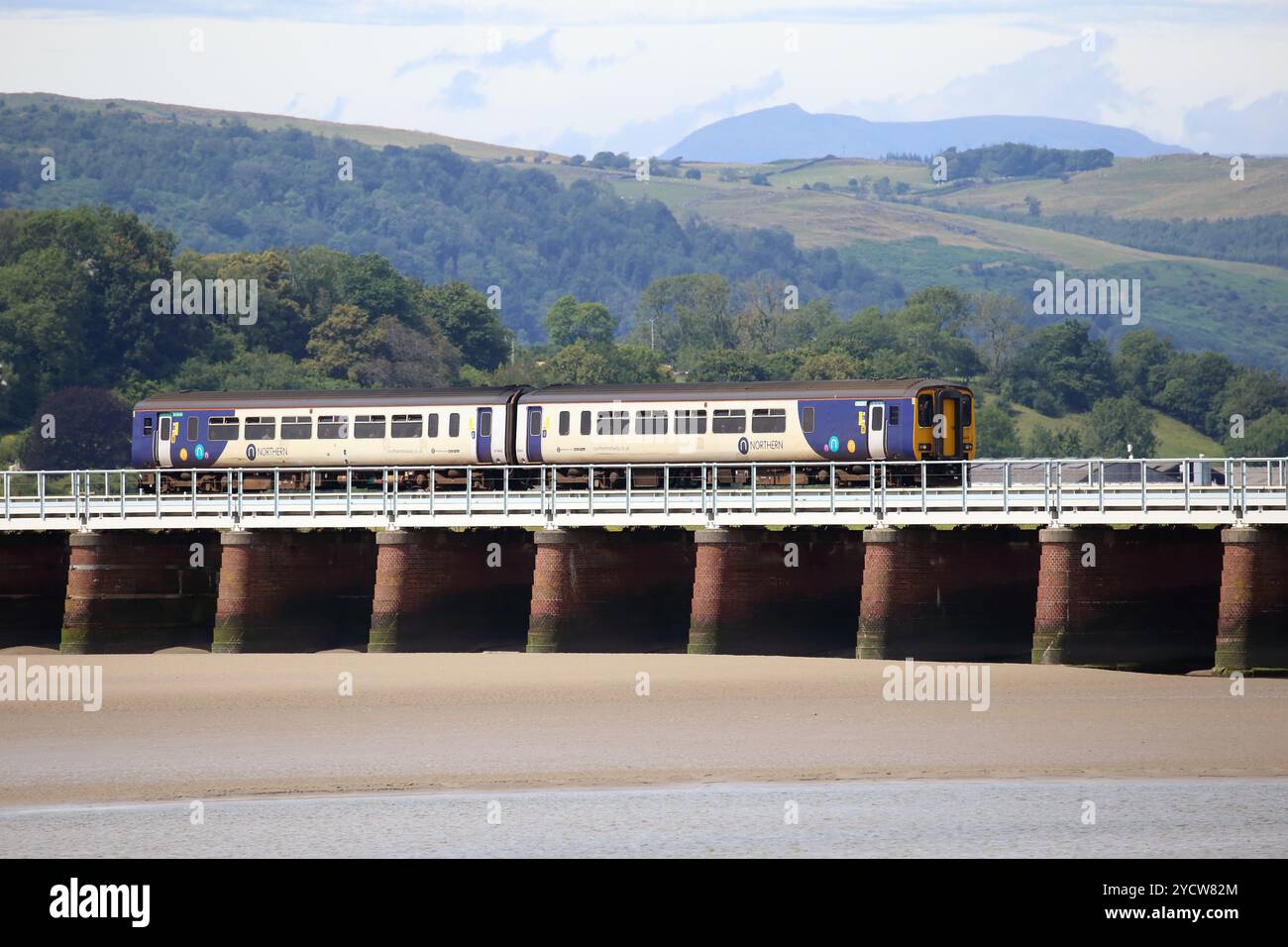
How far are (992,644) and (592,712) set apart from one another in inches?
402

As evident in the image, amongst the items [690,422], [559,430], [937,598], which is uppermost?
[690,422]

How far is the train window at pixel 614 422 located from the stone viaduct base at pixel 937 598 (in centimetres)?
1727

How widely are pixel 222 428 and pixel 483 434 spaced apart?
9040 millimetres

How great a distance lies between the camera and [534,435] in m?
64.2

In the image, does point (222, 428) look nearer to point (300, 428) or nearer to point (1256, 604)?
point (300, 428)

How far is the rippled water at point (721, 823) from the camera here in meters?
27.4

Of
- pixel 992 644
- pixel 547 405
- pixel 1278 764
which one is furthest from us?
pixel 547 405

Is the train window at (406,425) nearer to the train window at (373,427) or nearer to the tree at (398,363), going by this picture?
the train window at (373,427)

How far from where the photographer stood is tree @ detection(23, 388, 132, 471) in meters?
153

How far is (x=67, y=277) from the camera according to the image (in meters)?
177

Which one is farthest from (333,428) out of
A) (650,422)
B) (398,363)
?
(398,363)

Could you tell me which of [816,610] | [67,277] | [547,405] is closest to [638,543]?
[816,610]

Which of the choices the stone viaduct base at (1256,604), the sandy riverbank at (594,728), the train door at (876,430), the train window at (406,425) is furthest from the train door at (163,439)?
the stone viaduct base at (1256,604)
